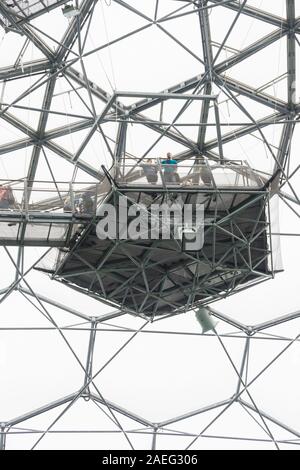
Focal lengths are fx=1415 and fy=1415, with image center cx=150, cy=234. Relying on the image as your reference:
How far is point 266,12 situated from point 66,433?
1596cm

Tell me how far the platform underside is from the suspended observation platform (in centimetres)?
3

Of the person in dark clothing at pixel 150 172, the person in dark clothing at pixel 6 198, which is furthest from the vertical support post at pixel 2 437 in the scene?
the person in dark clothing at pixel 150 172

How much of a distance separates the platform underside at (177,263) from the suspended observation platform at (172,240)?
29 mm

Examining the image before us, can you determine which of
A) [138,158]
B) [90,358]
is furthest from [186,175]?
[90,358]

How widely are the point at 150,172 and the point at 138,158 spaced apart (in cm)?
101

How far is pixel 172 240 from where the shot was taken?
41.0 meters

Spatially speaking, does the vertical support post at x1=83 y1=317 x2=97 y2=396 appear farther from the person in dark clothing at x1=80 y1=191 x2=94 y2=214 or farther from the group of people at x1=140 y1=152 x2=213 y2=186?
the group of people at x1=140 y1=152 x2=213 y2=186

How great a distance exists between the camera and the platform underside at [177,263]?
40625mm

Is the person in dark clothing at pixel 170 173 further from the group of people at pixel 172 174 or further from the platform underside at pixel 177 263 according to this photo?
the platform underside at pixel 177 263

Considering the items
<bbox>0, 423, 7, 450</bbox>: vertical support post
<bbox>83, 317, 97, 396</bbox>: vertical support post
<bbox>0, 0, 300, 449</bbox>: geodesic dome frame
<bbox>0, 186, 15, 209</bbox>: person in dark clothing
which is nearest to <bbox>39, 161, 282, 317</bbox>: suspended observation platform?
<bbox>0, 0, 300, 449</bbox>: geodesic dome frame

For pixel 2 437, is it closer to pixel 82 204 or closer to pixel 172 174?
Result: pixel 82 204

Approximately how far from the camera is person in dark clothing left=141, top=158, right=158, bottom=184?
130ft
